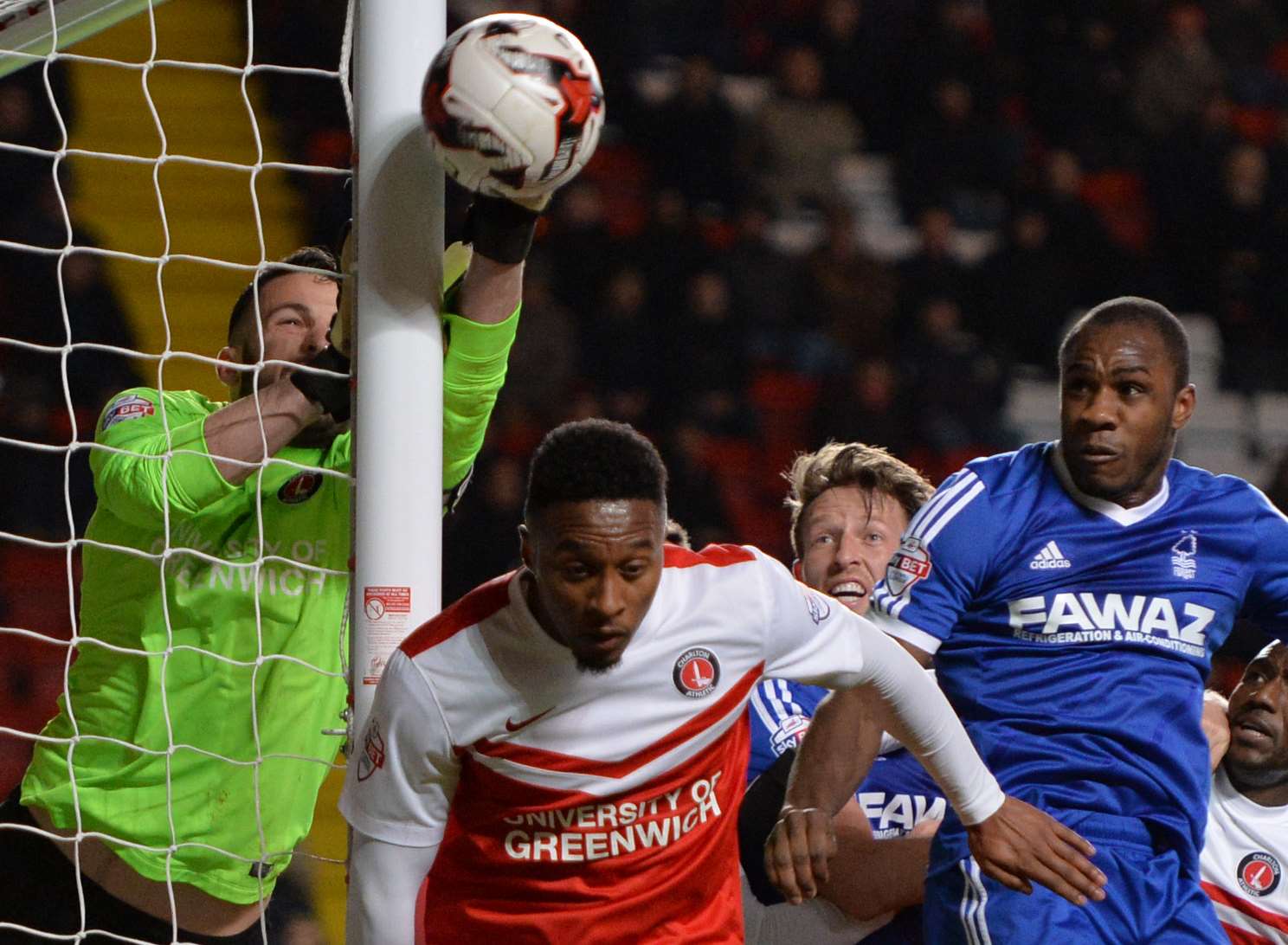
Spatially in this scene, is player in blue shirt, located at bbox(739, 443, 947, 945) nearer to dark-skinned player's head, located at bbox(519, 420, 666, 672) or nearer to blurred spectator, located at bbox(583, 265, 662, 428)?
dark-skinned player's head, located at bbox(519, 420, 666, 672)

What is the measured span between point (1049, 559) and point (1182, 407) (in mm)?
320

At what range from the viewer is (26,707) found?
17.3 feet

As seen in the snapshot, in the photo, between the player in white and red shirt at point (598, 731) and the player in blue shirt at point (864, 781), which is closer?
the player in white and red shirt at point (598, 731)

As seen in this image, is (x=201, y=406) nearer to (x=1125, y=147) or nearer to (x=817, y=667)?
(x=817, y=667)

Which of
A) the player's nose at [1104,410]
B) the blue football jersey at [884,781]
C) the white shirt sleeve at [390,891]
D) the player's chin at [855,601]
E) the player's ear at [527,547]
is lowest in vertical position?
the blue football jersey at [884,781]

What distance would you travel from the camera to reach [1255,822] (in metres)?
3.22

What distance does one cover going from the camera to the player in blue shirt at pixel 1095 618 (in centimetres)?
230

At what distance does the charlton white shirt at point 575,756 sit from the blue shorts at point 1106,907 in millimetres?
373

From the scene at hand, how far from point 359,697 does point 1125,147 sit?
5150 mm

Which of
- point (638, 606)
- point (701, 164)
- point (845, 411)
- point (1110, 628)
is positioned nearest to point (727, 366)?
point (845, 411)

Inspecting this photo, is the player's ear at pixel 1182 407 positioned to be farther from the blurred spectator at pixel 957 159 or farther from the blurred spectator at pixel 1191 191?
the blurred spectator at pixel 1191 191

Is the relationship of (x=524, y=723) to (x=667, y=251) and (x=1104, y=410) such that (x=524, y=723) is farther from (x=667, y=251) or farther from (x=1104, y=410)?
(x=667, y=251)

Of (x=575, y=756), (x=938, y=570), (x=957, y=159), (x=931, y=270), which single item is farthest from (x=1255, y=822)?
(x=957, y=159)

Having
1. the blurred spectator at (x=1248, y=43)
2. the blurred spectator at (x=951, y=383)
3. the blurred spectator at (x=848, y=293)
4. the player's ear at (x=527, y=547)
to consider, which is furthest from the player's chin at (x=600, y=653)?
the blurred spectator at (x=1248, y=43)
